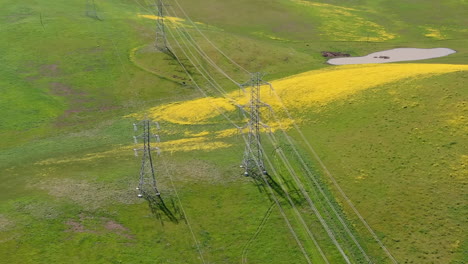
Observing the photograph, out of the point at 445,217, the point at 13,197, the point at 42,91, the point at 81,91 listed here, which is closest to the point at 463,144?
the point at 445,217

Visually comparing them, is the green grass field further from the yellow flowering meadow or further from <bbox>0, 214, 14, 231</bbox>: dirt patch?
the yellow flowering meadow

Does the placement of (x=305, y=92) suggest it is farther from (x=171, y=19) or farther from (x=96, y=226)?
(x=171, y=19)

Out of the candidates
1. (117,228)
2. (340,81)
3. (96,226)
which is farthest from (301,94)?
(96,226)

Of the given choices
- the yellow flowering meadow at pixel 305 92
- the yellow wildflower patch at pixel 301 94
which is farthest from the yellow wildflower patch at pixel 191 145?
the yellow flowering meadow at pixel 305 92

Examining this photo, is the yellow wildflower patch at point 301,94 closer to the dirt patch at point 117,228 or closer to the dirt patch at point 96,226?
the dirt patch at point 117,228

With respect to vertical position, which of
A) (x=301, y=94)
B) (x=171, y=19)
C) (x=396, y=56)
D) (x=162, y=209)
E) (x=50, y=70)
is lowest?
(x=162, y=209)
